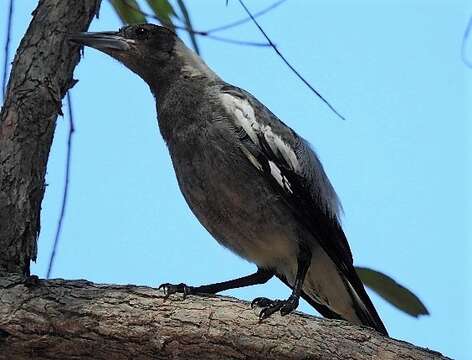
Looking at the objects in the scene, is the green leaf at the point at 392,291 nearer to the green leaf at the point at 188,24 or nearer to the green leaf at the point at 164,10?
the green leaf at the point at 188,24

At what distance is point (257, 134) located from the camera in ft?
10.7

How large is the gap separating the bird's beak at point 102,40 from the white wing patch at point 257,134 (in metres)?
0.46

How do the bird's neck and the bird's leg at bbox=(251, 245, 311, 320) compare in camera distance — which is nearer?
the bird's leg at bbox=(251, 245, 311, 320)

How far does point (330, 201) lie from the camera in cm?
342

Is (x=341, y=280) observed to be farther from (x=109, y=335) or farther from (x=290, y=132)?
(x=109, y=335)

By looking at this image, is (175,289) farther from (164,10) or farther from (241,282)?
(164,10)

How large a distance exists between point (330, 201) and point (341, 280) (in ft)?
0.89

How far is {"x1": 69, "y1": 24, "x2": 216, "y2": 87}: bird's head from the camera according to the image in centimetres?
360

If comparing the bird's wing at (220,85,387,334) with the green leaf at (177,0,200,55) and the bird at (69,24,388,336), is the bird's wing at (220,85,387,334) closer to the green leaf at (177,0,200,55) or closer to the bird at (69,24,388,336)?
the bird at (69,24,388,336)

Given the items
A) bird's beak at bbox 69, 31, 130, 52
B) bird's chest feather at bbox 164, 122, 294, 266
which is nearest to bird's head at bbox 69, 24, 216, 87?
bird's beak at bbox 69, 31, 130, 52

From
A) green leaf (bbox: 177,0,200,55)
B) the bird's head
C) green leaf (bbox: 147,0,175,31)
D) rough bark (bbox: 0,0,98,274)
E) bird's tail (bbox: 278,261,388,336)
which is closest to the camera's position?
rough bark (bbox: 0,0,98,274)

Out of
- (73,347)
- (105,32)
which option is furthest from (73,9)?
(73,347)

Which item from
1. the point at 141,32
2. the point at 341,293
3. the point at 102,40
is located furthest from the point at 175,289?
the point at 141,32

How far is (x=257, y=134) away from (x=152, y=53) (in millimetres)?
626
